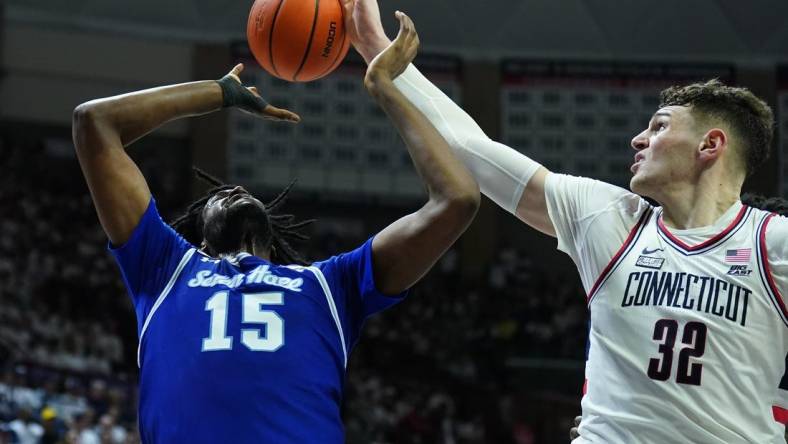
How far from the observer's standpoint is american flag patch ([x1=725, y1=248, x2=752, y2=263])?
9.34 feet

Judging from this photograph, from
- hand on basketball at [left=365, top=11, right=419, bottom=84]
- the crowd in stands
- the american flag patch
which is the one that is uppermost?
hand on basketball at [left=365, top=11, right=419, bottom=84]

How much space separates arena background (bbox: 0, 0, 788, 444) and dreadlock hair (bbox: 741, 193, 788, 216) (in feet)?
43.4

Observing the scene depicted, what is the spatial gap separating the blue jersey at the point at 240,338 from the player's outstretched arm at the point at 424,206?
0.07 meters

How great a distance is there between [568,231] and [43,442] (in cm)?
757

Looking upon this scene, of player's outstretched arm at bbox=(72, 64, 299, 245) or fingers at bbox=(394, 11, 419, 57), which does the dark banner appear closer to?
fingers at bbox=(394, 11, 419, 57)

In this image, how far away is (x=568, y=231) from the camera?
3.15m

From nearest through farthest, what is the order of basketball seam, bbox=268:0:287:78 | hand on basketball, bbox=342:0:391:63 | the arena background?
hand on basketball, bbox=342:0:391:63
basketball seam, bbox=268:0:287:78
the arena background

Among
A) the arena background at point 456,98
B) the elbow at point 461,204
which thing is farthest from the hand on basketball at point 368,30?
the arena background at point 456,98

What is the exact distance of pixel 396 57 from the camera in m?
2.91

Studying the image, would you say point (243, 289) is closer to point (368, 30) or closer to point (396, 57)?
point (396, 57)

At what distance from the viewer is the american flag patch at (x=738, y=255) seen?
285cm

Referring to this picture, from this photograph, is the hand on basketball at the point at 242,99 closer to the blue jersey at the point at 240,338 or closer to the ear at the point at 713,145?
the blue jersey at the point at 240,338

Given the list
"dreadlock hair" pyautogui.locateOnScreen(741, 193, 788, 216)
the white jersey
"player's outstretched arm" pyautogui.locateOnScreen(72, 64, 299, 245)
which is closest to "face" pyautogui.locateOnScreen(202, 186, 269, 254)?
"player's outstretched arm" pyautogui.locateOnScreen(72, 64, 299, 245)

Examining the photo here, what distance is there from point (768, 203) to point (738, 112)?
0.39m
